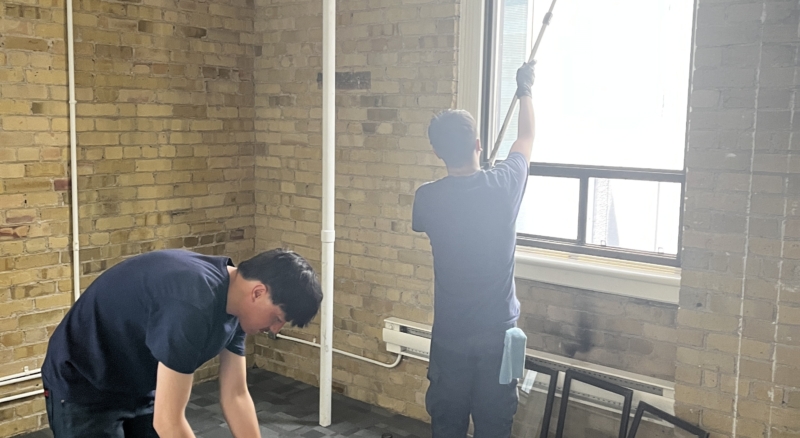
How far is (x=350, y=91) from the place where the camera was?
13.7ft

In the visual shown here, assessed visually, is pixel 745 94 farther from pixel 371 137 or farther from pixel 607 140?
pixel 371 137

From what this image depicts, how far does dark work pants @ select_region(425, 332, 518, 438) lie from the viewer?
2.74m

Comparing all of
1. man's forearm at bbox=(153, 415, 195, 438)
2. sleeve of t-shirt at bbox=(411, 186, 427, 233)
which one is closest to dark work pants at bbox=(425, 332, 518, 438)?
sleeve of t-shirt at bbox=(411, 186, 427, 233)

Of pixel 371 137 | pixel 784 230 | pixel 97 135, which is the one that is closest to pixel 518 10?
pixel 371 137

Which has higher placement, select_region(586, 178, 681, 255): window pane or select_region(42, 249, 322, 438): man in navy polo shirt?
select_region(586, 178, 681, 255): window pane

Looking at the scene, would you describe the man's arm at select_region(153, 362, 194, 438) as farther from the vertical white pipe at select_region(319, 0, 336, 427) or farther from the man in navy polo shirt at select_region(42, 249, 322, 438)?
the vertical white pipe at select_region(319, 0, 336, 427)

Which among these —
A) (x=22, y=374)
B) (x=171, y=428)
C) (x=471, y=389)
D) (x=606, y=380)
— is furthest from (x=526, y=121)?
(x=22, y=374)

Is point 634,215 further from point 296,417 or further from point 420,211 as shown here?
point 296,417

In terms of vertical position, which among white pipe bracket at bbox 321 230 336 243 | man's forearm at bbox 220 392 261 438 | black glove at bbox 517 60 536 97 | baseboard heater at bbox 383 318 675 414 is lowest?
baseboard heater at bbox 383 318 675 414

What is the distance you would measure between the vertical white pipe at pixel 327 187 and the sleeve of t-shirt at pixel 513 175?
1306mm

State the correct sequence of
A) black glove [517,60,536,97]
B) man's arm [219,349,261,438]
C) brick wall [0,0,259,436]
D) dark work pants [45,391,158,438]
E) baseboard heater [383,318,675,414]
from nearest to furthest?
dark work pants [45,391,158,438], man's arm [219,349,261,438], black glove [517,60,536,97], baseboard heater [383,318,675,414], brick wall [0,0,259,436]

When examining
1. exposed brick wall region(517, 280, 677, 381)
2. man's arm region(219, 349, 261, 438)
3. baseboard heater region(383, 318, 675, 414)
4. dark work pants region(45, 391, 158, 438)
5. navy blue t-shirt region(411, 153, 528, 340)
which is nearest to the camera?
dark work pants region(45, 391, 158, 438)

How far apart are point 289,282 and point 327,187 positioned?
6.68 feet

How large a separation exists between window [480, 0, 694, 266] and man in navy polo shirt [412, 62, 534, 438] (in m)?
0.73
